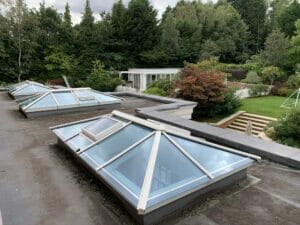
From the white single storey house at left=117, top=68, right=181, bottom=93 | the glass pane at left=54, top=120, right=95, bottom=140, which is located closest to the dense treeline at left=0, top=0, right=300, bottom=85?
the white single storey house at left=117, top=68, right=181, bottom=93

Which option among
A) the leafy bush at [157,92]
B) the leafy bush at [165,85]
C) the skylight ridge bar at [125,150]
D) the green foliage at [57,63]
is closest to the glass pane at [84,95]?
the skylight ridge bar at [125,150]

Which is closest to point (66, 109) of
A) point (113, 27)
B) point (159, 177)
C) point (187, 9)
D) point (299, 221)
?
point (159, 177)

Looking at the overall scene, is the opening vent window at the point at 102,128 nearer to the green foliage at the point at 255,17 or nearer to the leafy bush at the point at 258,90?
the leafy bush at the point at 258,90

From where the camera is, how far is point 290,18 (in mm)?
33188

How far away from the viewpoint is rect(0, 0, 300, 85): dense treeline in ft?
74.3

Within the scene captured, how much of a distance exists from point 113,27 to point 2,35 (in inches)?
470

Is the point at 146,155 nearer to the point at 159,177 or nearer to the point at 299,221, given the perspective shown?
the point at 159,177

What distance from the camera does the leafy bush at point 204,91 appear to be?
11992 mm

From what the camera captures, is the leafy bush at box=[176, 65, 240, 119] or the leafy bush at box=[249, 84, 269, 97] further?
the leafy bush at box=[249, 84, 269, 97]

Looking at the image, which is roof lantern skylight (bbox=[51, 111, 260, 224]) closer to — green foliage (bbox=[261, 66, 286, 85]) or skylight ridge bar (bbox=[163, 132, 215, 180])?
skylight ridge bar (bbox=[163, 132, 215, 180])

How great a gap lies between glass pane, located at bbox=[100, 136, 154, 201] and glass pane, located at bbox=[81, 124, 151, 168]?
0.64 ft

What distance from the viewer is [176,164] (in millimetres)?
2826

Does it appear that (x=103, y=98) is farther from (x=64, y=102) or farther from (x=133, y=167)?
(x=133, y=167)

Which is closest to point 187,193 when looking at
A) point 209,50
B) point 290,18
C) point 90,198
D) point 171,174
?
point 171,174
